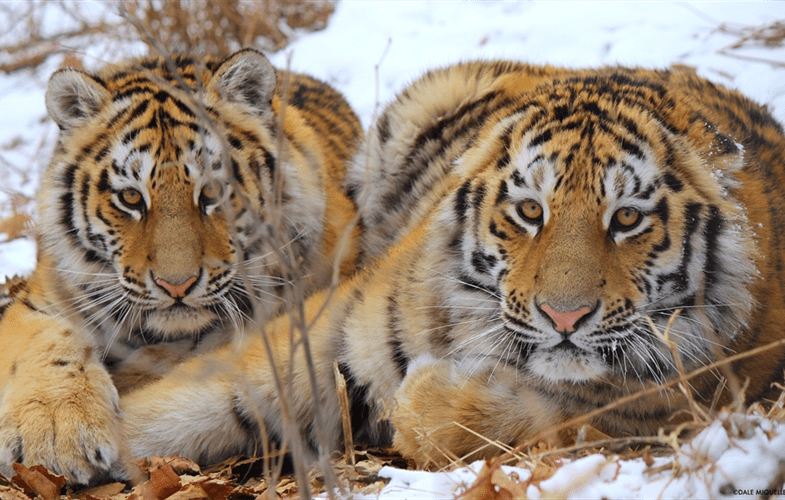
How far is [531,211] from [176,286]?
105cm

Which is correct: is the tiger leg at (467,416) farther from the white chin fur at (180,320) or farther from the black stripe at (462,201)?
the white chin fur at (180,320)

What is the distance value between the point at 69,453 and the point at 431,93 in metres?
1.86

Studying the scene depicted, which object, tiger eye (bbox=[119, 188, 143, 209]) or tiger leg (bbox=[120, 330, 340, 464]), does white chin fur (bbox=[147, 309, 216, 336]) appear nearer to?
tiger leg (bbox=[120, 330, 340, 464])

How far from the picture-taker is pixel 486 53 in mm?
4805

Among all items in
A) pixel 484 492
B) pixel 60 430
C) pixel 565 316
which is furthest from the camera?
pixel 60 430

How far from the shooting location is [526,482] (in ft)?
4.98

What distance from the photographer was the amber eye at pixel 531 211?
194 centimetres

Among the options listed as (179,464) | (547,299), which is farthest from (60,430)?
(547,299)

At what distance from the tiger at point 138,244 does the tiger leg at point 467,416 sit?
468mm

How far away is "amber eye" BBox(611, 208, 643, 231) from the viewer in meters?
1.88

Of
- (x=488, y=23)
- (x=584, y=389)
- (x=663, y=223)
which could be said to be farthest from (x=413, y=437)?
(x=488, y=23)

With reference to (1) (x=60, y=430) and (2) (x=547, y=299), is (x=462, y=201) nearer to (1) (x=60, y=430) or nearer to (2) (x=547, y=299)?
(2) (x=547, y=299)

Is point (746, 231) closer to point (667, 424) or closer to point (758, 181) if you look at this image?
point (758, 181)

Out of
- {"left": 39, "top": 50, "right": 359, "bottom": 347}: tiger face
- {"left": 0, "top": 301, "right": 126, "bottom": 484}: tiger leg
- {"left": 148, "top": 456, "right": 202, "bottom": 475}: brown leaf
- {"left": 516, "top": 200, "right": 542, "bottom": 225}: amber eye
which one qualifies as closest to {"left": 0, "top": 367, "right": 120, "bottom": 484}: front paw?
{"left": 0, "top": 301, "right": 126, "bottom": 484}: tiger leg
